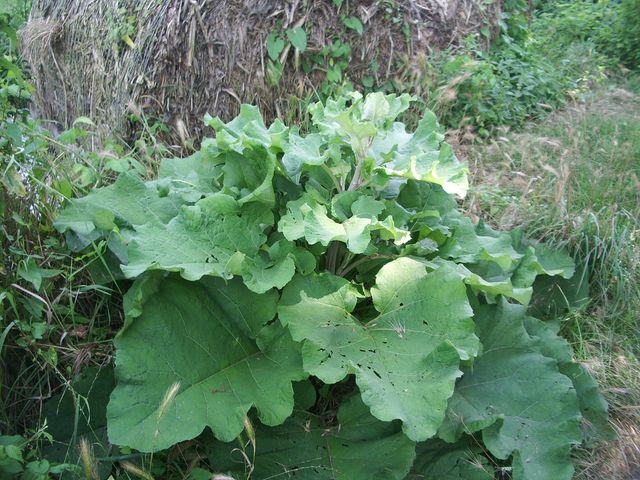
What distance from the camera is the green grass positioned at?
2.76 meters

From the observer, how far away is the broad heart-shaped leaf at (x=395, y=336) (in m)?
2.05

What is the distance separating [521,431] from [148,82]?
351cm

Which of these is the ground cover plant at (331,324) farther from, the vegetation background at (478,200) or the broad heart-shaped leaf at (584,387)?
the vegetation background at (478,200)

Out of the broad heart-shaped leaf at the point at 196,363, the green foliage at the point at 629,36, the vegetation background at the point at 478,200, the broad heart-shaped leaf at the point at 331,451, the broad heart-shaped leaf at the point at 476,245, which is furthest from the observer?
the green foliage at the point at 629,36

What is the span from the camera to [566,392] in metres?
2.45

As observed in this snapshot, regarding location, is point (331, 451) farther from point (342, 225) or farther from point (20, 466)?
point (20, 466)

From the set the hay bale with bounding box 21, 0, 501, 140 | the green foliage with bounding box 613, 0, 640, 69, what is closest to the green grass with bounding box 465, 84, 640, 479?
the hay bale with bounding box 21, 0, 501, 140

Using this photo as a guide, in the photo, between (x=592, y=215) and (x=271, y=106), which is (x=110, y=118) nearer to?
(x=271, y=106)

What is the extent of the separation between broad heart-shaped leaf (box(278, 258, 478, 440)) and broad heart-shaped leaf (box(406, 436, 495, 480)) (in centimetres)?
44

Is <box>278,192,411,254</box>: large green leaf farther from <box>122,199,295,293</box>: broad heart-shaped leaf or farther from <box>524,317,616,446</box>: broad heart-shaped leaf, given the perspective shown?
<box>524,317,616,446</box>: broad heart-shaped leaf

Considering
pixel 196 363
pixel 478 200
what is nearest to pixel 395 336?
pixel 196 363

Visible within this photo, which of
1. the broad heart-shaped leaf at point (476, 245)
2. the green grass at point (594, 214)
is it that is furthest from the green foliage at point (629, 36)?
the broad heart-shaped leaf at point (476, 245)

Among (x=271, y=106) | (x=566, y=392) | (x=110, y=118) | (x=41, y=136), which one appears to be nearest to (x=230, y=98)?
(x=271, y=106)

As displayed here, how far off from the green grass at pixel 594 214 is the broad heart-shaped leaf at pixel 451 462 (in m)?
0.45
